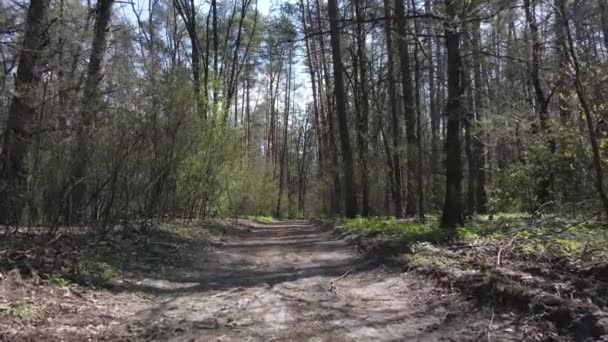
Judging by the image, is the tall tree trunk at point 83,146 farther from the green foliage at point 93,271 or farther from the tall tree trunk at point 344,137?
the tall tree trunk at point 344,137

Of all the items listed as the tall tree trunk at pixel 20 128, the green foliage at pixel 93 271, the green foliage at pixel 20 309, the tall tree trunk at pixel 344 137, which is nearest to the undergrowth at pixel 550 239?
the green foliage at pixel 93 271

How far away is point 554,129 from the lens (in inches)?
327

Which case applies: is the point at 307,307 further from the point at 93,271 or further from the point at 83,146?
the point at 83,146

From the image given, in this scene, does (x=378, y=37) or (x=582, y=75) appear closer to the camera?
(x=582, y=75)

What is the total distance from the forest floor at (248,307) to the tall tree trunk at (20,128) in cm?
157

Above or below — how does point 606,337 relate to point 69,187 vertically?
below

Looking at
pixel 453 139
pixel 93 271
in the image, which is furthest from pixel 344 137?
pixel 93 271

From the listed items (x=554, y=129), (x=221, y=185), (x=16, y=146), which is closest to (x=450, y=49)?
(x=554, y=129)

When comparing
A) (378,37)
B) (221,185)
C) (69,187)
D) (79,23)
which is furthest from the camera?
(378,37)

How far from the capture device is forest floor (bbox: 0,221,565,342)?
4.43 m

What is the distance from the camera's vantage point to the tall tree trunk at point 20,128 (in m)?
7.19

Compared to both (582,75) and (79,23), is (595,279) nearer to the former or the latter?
(582,75)

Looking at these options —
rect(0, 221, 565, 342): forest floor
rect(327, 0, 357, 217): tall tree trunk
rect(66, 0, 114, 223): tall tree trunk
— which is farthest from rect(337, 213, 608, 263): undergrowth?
rect(327, 0, 357, 217): tall tree trunk

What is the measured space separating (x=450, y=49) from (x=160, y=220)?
7.90 m
